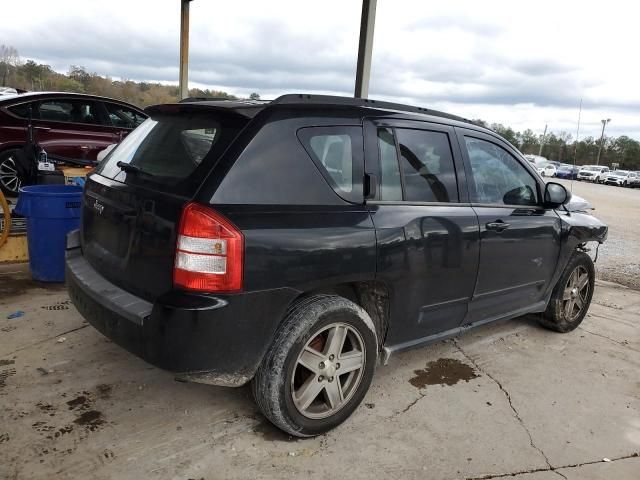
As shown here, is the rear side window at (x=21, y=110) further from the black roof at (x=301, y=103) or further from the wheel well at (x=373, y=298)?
the wheel well at (x=373, y=298)

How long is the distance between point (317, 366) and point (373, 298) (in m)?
A: 0.55

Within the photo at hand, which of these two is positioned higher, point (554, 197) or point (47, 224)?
point (554, 197)

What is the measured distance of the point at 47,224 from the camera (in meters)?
4.54

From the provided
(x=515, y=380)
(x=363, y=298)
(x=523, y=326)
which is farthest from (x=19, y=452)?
(x=523, y=326)

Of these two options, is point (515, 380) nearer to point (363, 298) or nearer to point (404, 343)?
point (404, 343)

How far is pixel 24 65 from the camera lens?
51281 millimetres

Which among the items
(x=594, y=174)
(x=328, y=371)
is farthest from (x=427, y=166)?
(x=594, y=174)

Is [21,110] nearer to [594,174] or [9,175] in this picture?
[9,175]

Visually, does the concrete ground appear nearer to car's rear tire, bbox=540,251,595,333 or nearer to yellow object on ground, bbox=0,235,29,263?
car's rear tire, bbox=540,251,595,333

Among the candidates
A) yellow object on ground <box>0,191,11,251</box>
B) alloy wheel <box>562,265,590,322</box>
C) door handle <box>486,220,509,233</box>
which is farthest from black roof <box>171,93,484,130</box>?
yellow object on ground <box>0,191,11,251</box>

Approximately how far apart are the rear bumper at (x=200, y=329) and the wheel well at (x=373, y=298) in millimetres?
500

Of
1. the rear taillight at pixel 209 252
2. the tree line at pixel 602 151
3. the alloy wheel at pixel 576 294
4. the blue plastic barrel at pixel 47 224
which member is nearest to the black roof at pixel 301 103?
the rear taillight at pixel 209 252

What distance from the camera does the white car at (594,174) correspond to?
4209 centimetres

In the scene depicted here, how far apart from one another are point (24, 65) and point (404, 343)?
59499 mm
